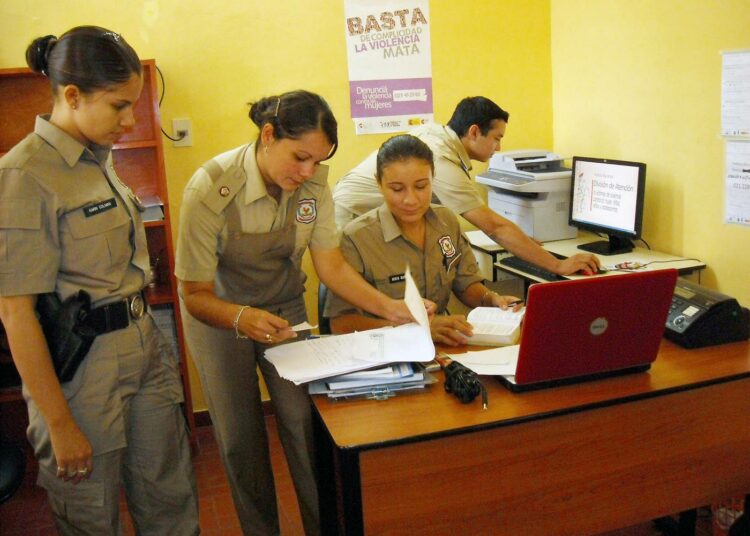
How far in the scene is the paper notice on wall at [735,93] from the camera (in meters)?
2.61

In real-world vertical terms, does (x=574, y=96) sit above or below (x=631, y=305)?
above

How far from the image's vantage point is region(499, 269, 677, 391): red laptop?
61.0 inches

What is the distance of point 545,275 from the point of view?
2998mm

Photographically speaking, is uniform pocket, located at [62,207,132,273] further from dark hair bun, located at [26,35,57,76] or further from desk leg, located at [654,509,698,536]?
desk leg, located at [654,509,698,536]

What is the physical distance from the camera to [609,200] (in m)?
→ 3.20

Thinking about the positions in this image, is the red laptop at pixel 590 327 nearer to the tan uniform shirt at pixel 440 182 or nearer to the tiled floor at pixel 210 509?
the tiled floor at pixel 210 509

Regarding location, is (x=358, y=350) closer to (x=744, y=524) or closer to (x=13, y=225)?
(x=13, y=225)

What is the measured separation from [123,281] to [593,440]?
113cm

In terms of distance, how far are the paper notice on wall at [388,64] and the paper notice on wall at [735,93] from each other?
1.40 m

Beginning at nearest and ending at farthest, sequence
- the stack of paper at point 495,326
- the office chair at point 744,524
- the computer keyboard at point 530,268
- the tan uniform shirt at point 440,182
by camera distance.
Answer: the office chair at point 744,524
the stack of paper at point 495,326
the tan uniform shirt at point 440,182
the computer keyboard at point 530,268

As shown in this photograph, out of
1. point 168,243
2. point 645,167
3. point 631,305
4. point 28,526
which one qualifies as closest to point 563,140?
point 645,167

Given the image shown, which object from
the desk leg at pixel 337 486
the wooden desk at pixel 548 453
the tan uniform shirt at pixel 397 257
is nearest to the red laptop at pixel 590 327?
the wooden desk at pixel 548 453

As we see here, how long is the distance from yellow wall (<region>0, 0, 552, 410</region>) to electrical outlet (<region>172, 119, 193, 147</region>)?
0.03m

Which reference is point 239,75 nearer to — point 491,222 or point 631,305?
point 491,222
